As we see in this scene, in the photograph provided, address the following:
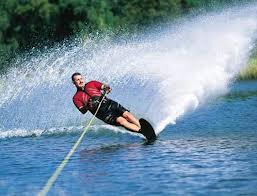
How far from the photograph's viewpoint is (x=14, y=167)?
Result: 10906 mm

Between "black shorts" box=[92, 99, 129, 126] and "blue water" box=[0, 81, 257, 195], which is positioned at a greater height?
"black shorts" box=[92, 99, 129, 126]

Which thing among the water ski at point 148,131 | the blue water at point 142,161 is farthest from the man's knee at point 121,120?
the water ski at point 148,131

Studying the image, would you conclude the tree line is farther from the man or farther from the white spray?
the man

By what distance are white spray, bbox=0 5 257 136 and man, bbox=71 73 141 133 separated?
1759 mm

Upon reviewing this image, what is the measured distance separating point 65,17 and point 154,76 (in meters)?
34.3

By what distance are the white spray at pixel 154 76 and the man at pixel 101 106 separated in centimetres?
176

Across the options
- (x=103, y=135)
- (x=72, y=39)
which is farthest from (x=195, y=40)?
(x=72, y=39)

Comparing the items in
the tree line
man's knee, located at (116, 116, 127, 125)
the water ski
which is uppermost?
the tree line

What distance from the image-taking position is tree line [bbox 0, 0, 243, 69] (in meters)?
53.1

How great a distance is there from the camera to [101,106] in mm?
13422

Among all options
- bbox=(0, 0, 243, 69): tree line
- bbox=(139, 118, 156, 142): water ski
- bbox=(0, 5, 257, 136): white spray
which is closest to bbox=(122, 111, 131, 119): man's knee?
bbox=(139, 118, 156, 142): water ski

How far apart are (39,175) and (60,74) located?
10.3 metres

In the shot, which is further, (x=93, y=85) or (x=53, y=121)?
(x=53, y=121)

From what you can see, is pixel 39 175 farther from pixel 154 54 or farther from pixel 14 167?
pixel 154 54
